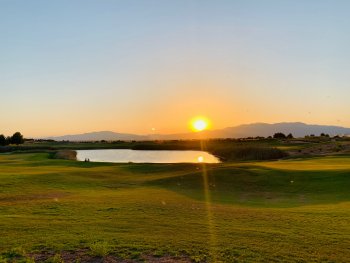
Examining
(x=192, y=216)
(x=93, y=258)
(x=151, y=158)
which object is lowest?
(x=93, y=258)

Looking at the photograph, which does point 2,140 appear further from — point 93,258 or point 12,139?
point 93,258

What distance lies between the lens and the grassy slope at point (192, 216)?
15.1m

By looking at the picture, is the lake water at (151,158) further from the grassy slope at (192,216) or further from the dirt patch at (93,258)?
the dirt patch at (93,258)

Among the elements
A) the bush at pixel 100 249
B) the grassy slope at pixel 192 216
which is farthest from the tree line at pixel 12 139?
the bush at pixel 100 249

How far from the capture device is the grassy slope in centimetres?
1513

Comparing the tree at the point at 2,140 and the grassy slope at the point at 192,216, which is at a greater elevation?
the tree at the point at 2,140

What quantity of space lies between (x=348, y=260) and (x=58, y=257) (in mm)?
→ 10315

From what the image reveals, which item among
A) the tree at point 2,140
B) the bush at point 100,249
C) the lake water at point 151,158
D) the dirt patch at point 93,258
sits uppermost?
the tree at point 2,140

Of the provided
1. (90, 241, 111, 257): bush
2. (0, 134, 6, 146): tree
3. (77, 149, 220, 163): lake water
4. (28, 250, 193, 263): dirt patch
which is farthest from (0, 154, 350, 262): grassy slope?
(0, 134, 6, 146): tree

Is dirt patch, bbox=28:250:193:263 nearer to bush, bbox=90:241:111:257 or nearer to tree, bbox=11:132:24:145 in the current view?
bush, bbox=90:241:111:257

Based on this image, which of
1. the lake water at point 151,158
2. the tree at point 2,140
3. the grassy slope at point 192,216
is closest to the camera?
the grassy slope at point 192,216

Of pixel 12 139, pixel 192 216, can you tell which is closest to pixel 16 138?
pixel 12 139

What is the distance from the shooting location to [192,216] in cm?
2116

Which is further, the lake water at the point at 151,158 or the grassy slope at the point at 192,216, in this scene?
the lake water at the point at 151,158
